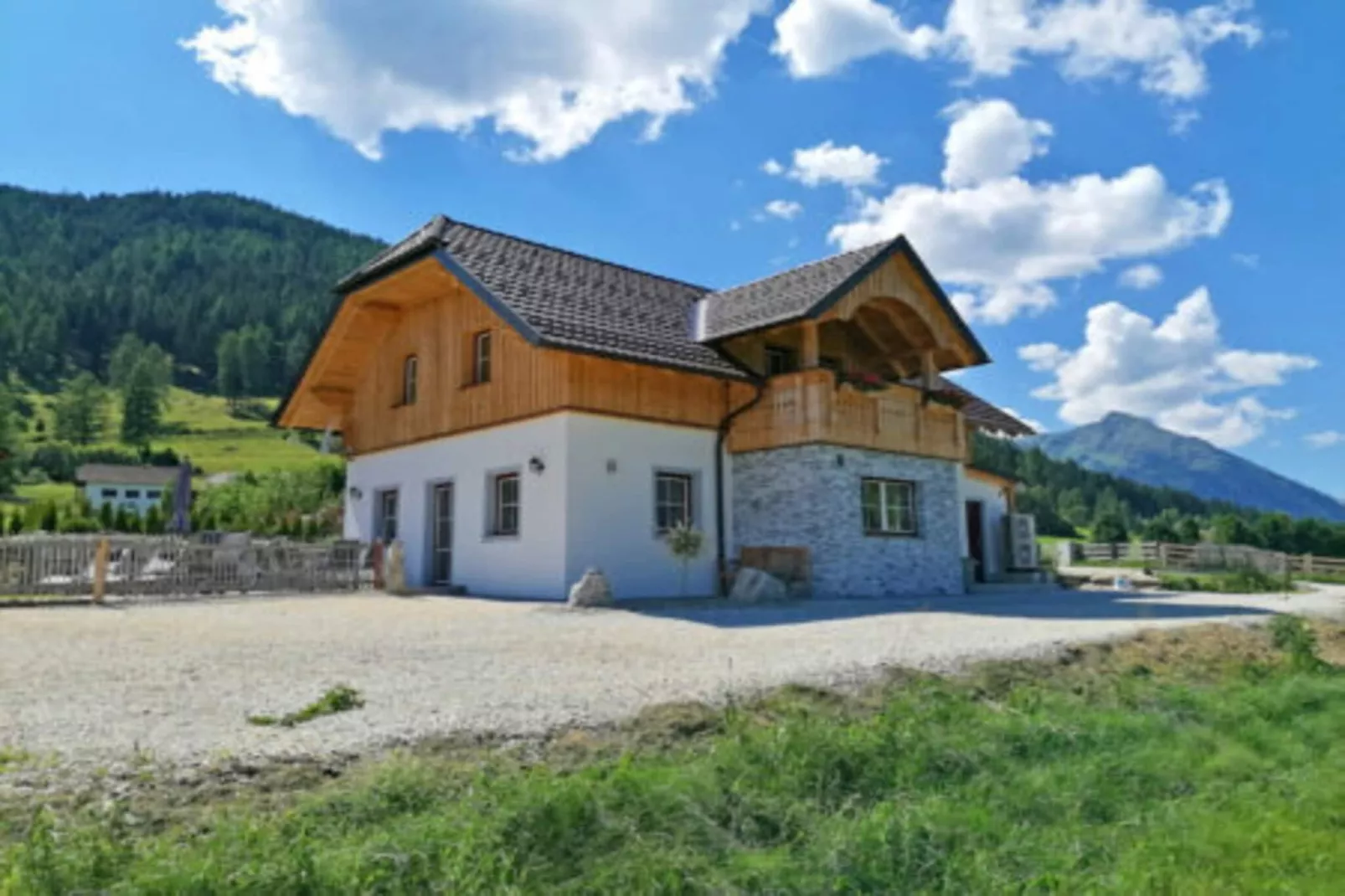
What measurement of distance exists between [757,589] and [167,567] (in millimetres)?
Result: 9566

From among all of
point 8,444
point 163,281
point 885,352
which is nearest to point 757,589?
point 885,352

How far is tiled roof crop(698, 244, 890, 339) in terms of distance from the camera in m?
16.1

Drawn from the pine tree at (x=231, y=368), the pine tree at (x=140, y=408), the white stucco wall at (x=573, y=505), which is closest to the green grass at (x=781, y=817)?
the white stucco wall at (x=573, y=505)

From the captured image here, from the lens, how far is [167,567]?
14500 mm

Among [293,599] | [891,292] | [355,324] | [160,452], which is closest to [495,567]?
[293,599]

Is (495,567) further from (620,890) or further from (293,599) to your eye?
(620,890)

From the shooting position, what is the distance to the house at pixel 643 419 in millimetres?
15023

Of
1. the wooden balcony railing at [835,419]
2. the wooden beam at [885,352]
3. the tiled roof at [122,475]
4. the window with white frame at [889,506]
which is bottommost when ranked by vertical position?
the window with white frame at [889,506]

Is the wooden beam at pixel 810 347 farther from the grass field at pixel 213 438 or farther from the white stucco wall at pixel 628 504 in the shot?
the grass field at pixel 213 438

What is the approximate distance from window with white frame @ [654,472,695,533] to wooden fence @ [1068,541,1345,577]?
76.0 ft

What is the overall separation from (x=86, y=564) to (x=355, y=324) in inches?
292

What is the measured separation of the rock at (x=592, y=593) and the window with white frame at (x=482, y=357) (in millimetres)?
5351

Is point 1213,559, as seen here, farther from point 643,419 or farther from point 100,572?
point 100,572

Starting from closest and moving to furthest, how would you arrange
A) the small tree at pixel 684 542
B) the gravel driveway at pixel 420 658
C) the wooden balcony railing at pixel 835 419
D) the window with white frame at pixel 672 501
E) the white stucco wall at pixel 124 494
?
the gravel driveway at pixel 420 658
the small tree at pixel 684 542
the wooden balcony railing at pixel 835 419
the window with white frame at pixel 672 501
the white stucco wall at pixel 124 494
